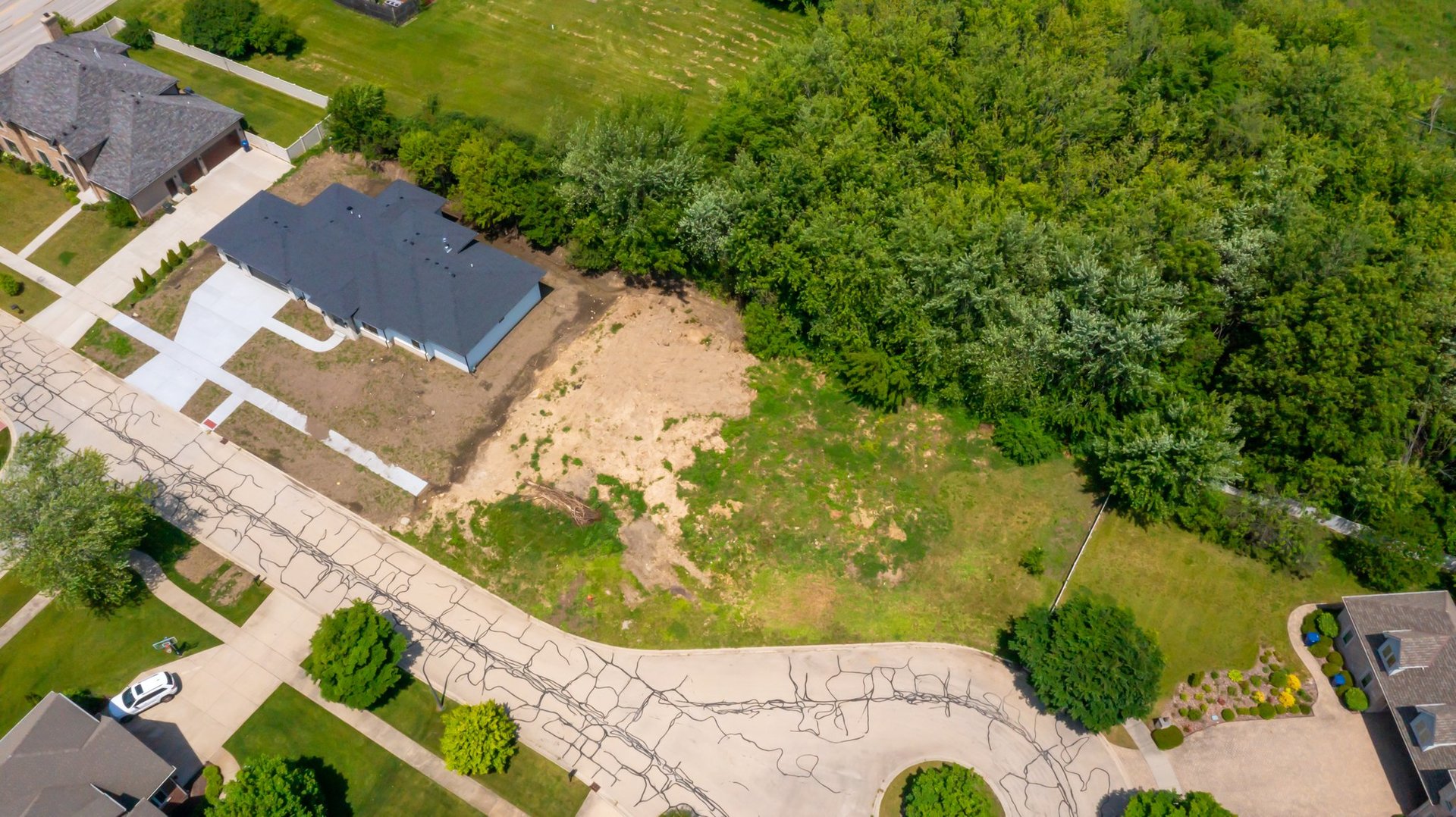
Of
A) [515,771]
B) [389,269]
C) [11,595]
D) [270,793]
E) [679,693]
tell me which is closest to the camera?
[270,793]

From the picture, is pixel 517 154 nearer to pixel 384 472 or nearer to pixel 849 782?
pixel 384 472

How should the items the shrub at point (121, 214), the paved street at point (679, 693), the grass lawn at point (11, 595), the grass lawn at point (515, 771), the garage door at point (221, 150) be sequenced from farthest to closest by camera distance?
the garage door at point (221, 150) < the shrub at point (121, 214) < the grass lawn at point (11, 595) < the paved street at point (679, 693) < the grass lawn at point (515, 771)

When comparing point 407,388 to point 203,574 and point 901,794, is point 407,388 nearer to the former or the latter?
point 203,574

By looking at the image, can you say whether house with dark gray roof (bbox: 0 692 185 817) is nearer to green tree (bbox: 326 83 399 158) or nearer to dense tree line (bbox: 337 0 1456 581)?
dense tree line (bbox: 337 0 1456 581)

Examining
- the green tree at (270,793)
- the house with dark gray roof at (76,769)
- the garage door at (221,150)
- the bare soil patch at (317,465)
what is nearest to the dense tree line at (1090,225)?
the garage door at (221,150)

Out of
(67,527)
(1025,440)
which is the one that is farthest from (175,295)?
(1025,440)

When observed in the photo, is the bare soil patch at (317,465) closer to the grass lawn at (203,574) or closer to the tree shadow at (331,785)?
the grass lawn at (203,574)
